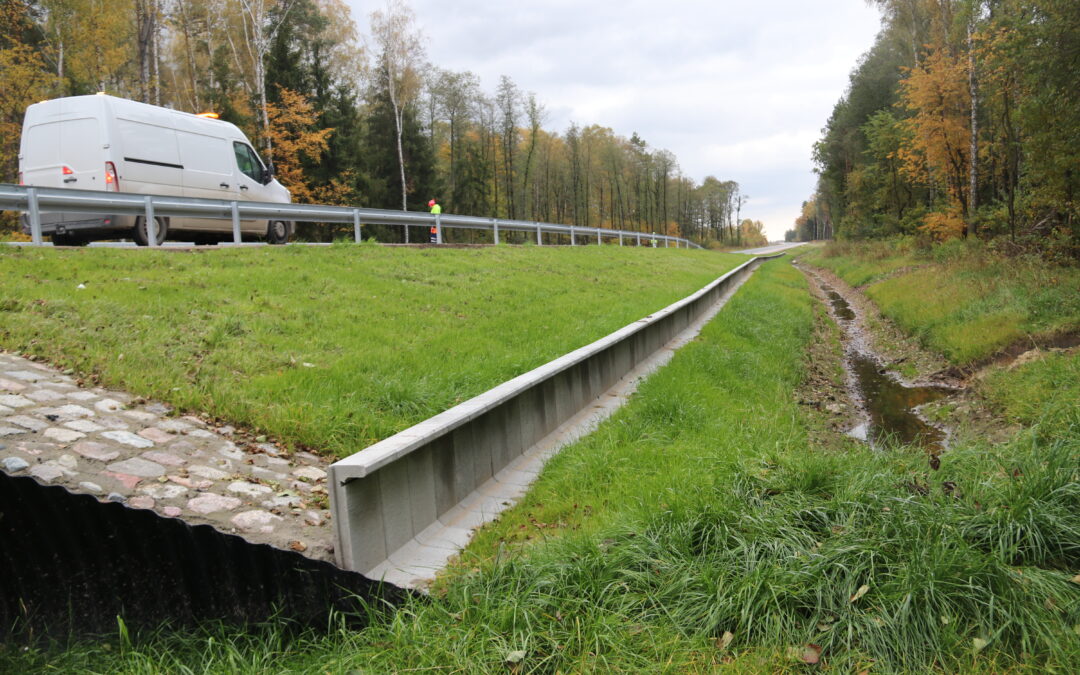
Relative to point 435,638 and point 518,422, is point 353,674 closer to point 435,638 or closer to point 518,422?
point 435,638

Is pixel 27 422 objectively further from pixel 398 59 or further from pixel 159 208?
pixel 398 59

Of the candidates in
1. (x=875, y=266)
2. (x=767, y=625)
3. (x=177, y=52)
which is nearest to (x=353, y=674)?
(x=767, y=625)

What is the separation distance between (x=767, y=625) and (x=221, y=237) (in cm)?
1409

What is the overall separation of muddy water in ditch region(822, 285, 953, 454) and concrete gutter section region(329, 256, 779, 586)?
3257mm

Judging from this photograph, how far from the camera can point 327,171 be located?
112ft

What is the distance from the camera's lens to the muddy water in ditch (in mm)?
8062

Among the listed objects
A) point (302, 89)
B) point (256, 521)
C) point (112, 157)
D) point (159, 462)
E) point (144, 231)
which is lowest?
point (256, 521)

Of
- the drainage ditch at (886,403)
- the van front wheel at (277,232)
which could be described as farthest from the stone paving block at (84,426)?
the van front wheel at (277,232)

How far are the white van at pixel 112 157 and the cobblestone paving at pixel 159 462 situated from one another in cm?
727

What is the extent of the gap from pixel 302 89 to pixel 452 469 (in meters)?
35.2

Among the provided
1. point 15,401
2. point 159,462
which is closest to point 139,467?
point 159,462

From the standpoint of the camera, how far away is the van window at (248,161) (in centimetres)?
1394

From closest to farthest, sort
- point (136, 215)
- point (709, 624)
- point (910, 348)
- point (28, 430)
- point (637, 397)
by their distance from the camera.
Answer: point (709, 624) → point (28, 430) → point (637, 397) → point (136, 215) → point (910, 348)

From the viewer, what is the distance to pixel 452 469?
175 inches
